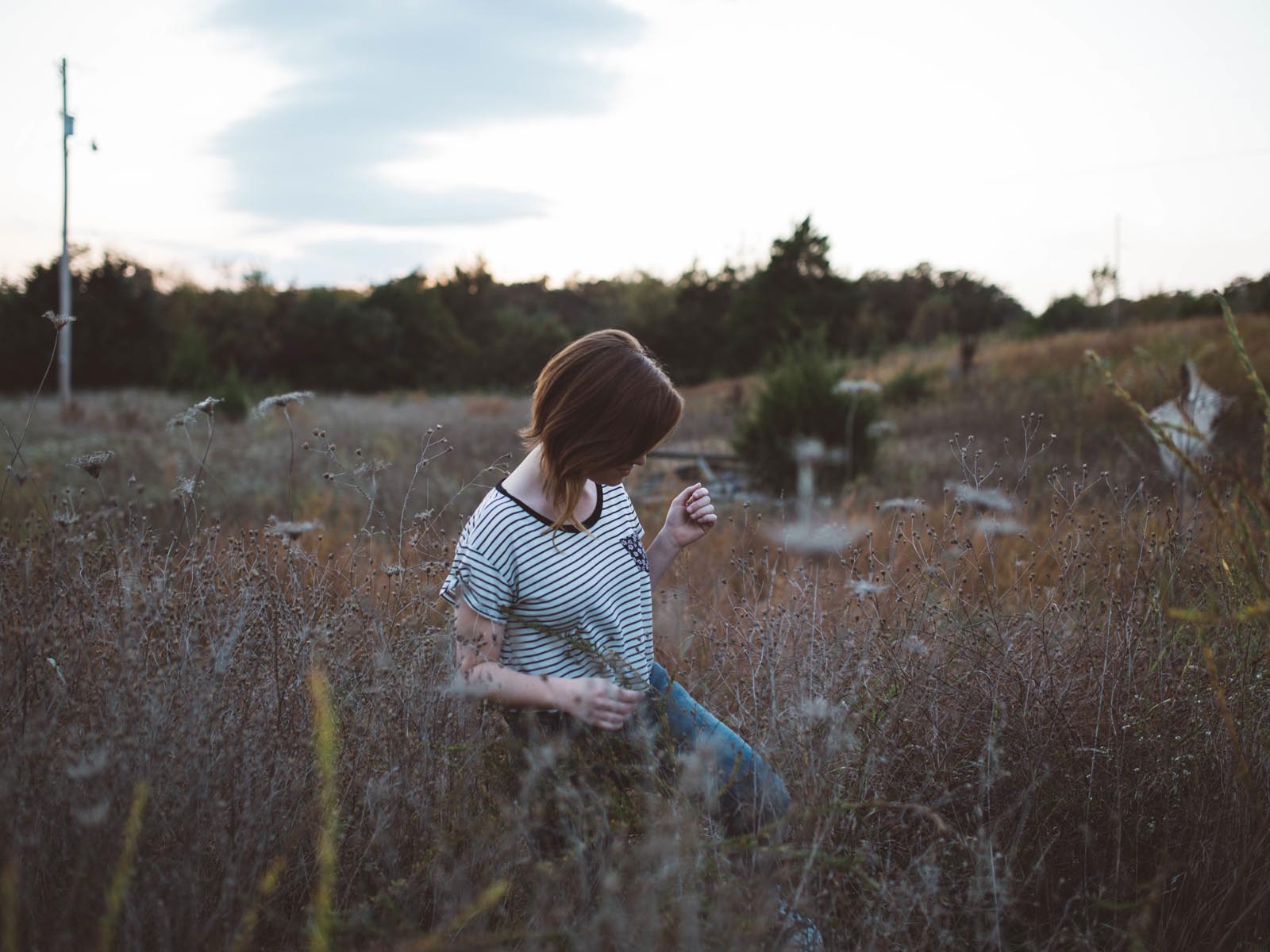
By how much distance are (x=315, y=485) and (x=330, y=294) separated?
108ft

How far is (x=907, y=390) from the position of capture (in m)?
16.1

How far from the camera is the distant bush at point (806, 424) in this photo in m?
9.54

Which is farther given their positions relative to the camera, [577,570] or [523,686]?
[577,570]

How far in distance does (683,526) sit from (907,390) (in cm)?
1463

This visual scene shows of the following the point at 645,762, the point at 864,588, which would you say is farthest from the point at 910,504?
the point at 645,762

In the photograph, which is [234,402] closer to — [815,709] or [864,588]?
[864,588]

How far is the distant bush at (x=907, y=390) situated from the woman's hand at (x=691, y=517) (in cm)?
1394

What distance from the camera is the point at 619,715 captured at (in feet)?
5.91

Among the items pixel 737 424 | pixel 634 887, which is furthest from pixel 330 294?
pixel 634 887

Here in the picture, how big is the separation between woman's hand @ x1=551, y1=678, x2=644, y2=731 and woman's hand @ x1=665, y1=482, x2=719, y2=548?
69cm

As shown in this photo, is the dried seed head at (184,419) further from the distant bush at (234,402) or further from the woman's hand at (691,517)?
the distant bush at (234,402)

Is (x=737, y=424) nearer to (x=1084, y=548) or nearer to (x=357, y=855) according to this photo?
(x=1084, y=548)

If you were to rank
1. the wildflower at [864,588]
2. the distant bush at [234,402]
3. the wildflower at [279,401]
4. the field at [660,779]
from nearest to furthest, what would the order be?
the field at [660,779] → the wildflower at [864,588] → the wildflower at [279,401] → the distant bush at [234,402]

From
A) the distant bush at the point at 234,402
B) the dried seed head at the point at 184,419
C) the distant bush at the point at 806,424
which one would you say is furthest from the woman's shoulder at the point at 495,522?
the distant bush at the point at 234,402
